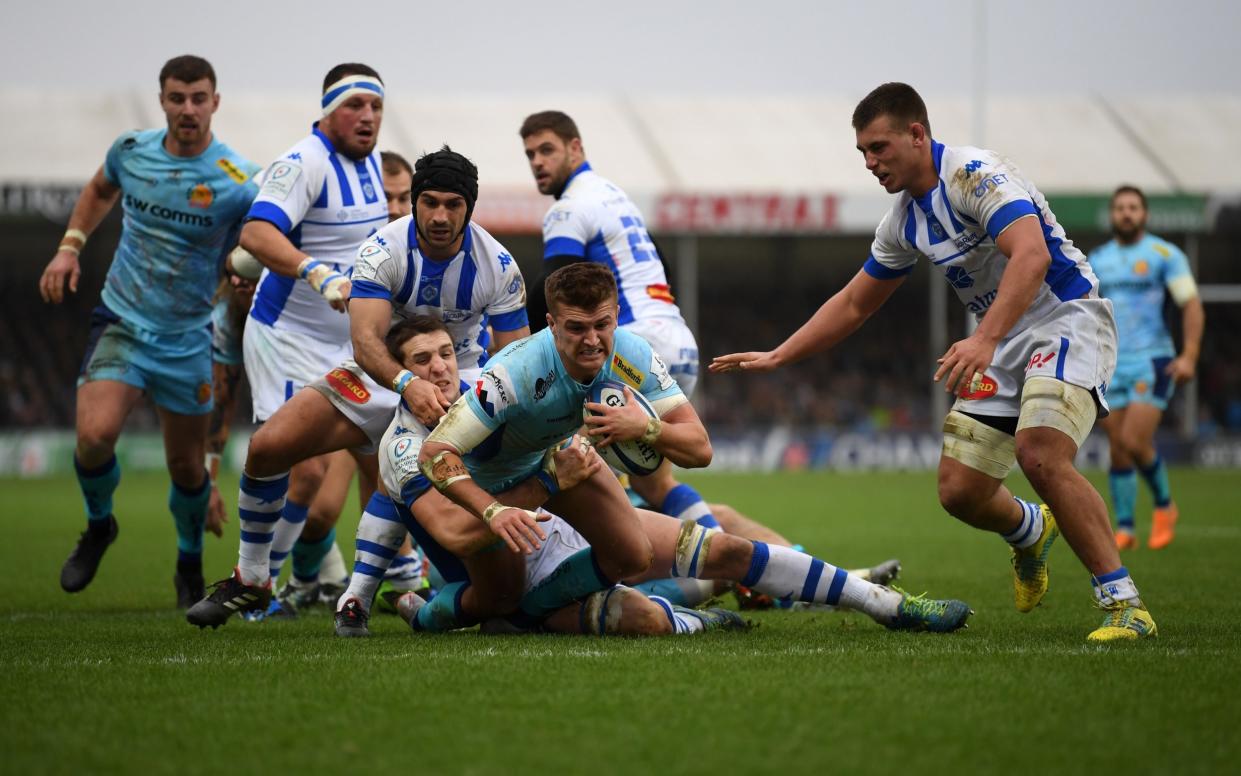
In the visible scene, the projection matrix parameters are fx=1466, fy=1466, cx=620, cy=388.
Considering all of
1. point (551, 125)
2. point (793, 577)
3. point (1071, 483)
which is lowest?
point (793, 577)

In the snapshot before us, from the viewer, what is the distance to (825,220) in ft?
93.6

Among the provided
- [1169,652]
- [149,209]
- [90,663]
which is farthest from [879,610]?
[149,209]

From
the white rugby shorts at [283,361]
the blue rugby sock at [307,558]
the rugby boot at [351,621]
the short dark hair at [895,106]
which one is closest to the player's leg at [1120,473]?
the short dark hair at [895,106]

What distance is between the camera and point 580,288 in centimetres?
511

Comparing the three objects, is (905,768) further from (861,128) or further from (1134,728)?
(861,128)

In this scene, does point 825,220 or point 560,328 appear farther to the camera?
point 825,220

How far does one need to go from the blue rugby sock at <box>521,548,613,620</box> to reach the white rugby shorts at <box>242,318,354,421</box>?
1.97 metres

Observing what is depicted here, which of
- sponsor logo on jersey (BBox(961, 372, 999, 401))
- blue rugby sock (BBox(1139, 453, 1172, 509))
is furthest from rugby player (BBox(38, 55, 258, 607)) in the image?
blue rugby sock (BBox(1139, 453, 1172, 509))

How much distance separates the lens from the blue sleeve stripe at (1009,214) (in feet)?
18.7

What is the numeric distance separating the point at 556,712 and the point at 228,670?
4.74 ft

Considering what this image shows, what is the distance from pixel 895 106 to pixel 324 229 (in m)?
3.03

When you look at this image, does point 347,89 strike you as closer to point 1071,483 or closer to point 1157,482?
point 1071,483

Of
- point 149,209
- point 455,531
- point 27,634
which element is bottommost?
point 27,634

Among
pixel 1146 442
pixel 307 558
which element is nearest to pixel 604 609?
pixel 307 558
